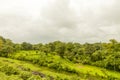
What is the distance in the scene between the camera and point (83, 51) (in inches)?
5404

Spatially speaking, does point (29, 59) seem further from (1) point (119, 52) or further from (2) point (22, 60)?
(1) point (119, 52)

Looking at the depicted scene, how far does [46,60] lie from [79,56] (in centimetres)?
1984

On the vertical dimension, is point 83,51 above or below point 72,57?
above

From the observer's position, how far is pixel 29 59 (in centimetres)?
12706

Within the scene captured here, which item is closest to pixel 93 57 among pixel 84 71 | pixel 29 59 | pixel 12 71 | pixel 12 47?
pixel 84 71

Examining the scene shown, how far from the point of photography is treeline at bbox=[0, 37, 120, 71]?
12431cm

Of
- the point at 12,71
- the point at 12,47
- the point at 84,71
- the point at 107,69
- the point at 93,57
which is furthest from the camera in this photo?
the point at 12,47

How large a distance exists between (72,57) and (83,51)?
8.04 meters

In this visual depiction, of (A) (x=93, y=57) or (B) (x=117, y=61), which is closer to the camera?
(B) (x=117, y=61)

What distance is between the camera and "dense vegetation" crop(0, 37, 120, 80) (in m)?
112

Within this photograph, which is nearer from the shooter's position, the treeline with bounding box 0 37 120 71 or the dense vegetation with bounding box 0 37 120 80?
the dense vegetation with bounding box 0 37 120 80

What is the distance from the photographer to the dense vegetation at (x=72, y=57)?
112312 mm

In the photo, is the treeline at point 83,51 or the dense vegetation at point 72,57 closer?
the dense vegetation at point 72,57

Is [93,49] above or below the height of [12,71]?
above
